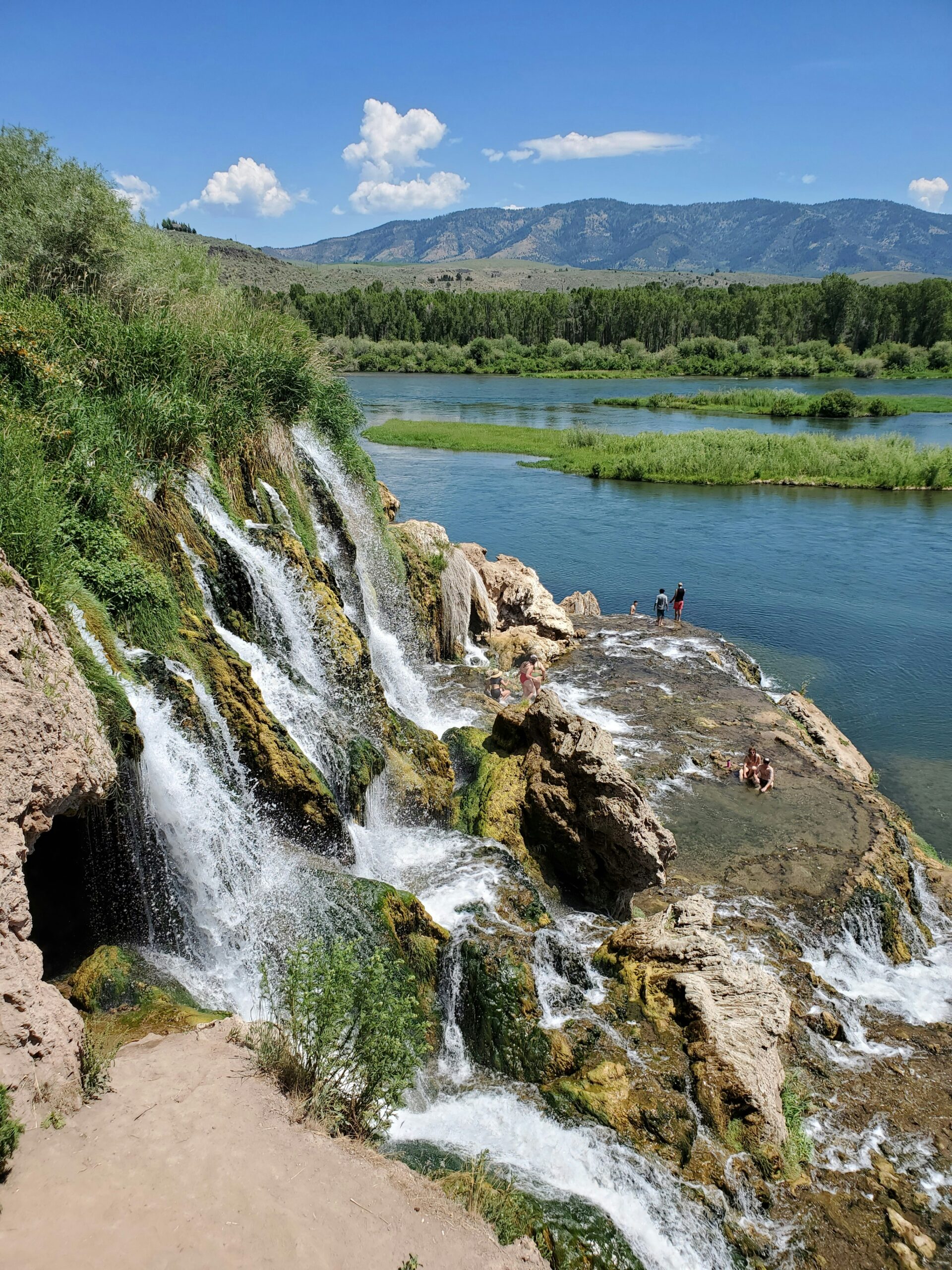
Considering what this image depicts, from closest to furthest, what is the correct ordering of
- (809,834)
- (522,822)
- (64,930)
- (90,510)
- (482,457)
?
(64,930) → (90,510) → (522,822) → (809,834) → (482,457)

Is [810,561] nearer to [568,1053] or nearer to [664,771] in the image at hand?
[664,771]

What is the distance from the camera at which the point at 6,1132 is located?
4914mm

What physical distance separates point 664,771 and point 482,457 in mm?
41788

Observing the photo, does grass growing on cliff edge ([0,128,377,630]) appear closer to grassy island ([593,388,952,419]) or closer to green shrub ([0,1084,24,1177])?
green shrub ([0,1084,24,1177])

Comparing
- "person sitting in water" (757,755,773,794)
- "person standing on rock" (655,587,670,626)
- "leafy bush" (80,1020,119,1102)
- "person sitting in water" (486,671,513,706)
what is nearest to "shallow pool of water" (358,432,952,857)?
"person standing on rock" (655,587,670,626)

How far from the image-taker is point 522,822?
13328 mm

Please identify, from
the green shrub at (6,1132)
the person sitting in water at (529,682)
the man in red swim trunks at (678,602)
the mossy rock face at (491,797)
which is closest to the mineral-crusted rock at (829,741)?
the person sitting in water at (529,682)

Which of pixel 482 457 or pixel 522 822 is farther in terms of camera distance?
pixel 482 457

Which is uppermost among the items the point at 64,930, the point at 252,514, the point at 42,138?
the point at 42,138

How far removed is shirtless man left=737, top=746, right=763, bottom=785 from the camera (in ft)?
52.2

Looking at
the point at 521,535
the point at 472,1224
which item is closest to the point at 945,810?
the point at 472,1224

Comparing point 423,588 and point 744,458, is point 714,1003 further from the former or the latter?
point 744,458

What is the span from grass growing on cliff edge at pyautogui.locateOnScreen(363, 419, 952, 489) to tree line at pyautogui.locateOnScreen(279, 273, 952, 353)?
82.0 meters

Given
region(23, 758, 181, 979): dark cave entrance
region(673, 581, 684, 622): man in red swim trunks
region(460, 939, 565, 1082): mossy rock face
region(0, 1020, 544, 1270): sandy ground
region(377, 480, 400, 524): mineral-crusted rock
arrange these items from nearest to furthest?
region(0, 1020, 544, 1270): sandy ground
region(23, 758, 181, 979): dark cave entrance
region(460, 939, 565, 1082): mossy rock face
region(377, 480, 400, 524): mineral-crusted rock
region(673, 581, 684, 622): man in red swim trunks
